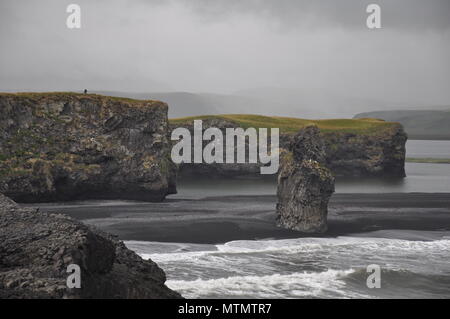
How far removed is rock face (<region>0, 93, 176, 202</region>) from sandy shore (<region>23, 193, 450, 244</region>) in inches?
110

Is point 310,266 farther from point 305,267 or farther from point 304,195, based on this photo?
point 304,195

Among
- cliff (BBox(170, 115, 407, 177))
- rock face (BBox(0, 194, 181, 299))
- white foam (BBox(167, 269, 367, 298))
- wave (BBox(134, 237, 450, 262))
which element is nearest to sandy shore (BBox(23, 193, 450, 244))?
wave (BBox(134, 237, 450, 262))

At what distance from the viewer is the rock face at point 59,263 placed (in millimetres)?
15844

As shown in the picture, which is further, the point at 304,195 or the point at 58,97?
the point at 58,97

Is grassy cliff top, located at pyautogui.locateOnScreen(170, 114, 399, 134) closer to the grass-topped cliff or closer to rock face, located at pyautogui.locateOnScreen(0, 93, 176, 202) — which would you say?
the grass-topped cliff

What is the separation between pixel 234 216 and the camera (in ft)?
175

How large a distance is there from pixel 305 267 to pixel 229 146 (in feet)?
221

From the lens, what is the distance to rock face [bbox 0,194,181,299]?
15.8 m

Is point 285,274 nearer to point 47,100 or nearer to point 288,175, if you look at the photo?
point 288,175

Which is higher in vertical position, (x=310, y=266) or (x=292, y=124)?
(x=292, y=124)
